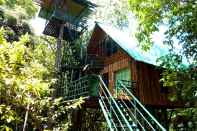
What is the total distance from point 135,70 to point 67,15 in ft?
21.5

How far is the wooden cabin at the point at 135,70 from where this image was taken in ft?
53.1

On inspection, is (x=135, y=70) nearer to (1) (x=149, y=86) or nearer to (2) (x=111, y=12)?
(1) (x=149, y=86)

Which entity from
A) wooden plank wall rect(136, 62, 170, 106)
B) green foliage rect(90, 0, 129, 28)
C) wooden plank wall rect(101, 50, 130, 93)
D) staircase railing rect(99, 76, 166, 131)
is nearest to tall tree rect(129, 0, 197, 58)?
wooden plank wall rect(136, 62, 170, 106)

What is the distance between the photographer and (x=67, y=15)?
19.8 m

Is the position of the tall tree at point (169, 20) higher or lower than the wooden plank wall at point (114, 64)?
higher

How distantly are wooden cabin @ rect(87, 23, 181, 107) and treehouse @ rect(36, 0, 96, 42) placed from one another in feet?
5.45

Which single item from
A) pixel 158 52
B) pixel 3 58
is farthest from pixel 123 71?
pixel 3 58

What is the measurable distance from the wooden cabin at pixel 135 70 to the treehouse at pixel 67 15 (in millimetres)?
1662

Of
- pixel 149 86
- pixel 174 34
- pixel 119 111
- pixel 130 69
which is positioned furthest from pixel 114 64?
pixel 119 111

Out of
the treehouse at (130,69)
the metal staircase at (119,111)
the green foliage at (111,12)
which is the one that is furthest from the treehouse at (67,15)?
the green foliage at (111,12)

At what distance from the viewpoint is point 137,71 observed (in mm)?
16438

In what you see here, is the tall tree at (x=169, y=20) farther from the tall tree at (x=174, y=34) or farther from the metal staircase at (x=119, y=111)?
the metal staircase at (x=119, y=111)

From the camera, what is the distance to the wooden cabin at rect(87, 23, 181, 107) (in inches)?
637

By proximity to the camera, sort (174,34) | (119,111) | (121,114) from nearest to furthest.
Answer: (121,114) < (119,111) < (174,34)
